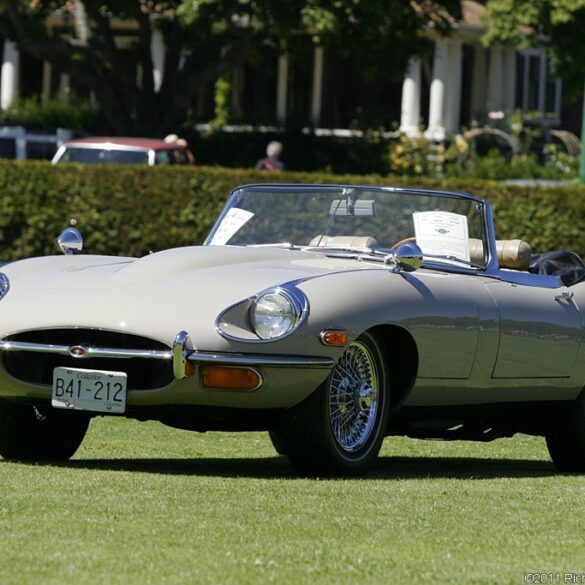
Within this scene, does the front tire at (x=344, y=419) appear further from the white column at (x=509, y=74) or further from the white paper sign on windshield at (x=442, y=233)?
the white column at (x=509, y=74)

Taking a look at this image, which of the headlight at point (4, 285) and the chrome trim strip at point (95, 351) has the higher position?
the headlight at point (4, 285)

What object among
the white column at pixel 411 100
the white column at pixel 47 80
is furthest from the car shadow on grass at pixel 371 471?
the white column at pixel 47 80

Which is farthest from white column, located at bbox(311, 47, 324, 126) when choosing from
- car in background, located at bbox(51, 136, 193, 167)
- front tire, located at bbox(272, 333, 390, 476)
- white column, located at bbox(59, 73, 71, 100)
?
front tire, located at bbox(272, 333, 390, 476)

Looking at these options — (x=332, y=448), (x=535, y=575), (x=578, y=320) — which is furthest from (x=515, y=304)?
(x=535, y=575)

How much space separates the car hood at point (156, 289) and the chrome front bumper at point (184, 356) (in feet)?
0.19

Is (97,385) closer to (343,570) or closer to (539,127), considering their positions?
(343,570)

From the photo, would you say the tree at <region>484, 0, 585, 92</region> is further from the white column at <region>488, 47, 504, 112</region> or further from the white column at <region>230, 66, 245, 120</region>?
the white column at <region>230, 66, 245, 120</region>

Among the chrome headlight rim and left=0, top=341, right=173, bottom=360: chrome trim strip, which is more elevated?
the chrome headlight rim

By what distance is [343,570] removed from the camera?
518cm

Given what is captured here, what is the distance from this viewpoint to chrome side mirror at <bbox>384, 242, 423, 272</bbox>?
7.96 metres

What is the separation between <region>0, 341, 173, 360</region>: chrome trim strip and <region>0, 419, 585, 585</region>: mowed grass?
0.52m

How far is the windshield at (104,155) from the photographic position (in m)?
26.9

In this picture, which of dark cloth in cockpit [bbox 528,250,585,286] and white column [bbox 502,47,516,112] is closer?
dark cloth in cockpit [bbox 528,250,585,286]

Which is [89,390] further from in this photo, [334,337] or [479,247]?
[479,247]
